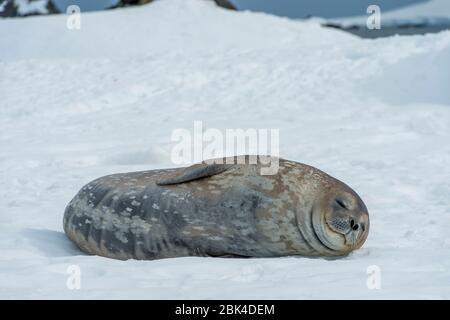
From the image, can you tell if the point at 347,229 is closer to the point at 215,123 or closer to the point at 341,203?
the point at 341,203

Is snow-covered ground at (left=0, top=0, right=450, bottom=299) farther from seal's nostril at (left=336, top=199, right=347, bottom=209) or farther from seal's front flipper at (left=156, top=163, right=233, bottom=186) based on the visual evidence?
seal's front flipper at (left=156, top=163, right=233, bottom=186)

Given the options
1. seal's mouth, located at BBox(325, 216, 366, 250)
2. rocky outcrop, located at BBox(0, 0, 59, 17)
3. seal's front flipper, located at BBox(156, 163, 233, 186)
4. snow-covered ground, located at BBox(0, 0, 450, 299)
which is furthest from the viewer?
rocky outcrop, located at BBox(0, 0, 59, 17)

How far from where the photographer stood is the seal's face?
385 centimetres

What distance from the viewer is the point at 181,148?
23.9ft

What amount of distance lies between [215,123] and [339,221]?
464cm

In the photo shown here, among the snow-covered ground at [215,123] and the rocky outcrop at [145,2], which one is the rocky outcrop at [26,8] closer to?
the rocky outcrop at [145,2]

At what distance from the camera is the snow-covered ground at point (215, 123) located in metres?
3.37

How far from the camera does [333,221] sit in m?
3.85

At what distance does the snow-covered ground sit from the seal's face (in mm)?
93

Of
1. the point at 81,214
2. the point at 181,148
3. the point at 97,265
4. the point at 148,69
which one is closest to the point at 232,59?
the point at 148,69

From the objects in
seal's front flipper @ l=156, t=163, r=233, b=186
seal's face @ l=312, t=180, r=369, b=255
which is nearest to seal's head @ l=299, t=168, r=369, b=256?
seal's face @ l=312, t=180, r=369, b=255

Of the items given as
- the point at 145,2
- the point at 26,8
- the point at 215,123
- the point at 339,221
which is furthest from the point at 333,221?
the point at 26,8

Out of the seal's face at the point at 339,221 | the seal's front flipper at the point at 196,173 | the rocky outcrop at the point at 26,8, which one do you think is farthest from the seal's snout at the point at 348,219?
the rocky outcrop at the point at 26,8
